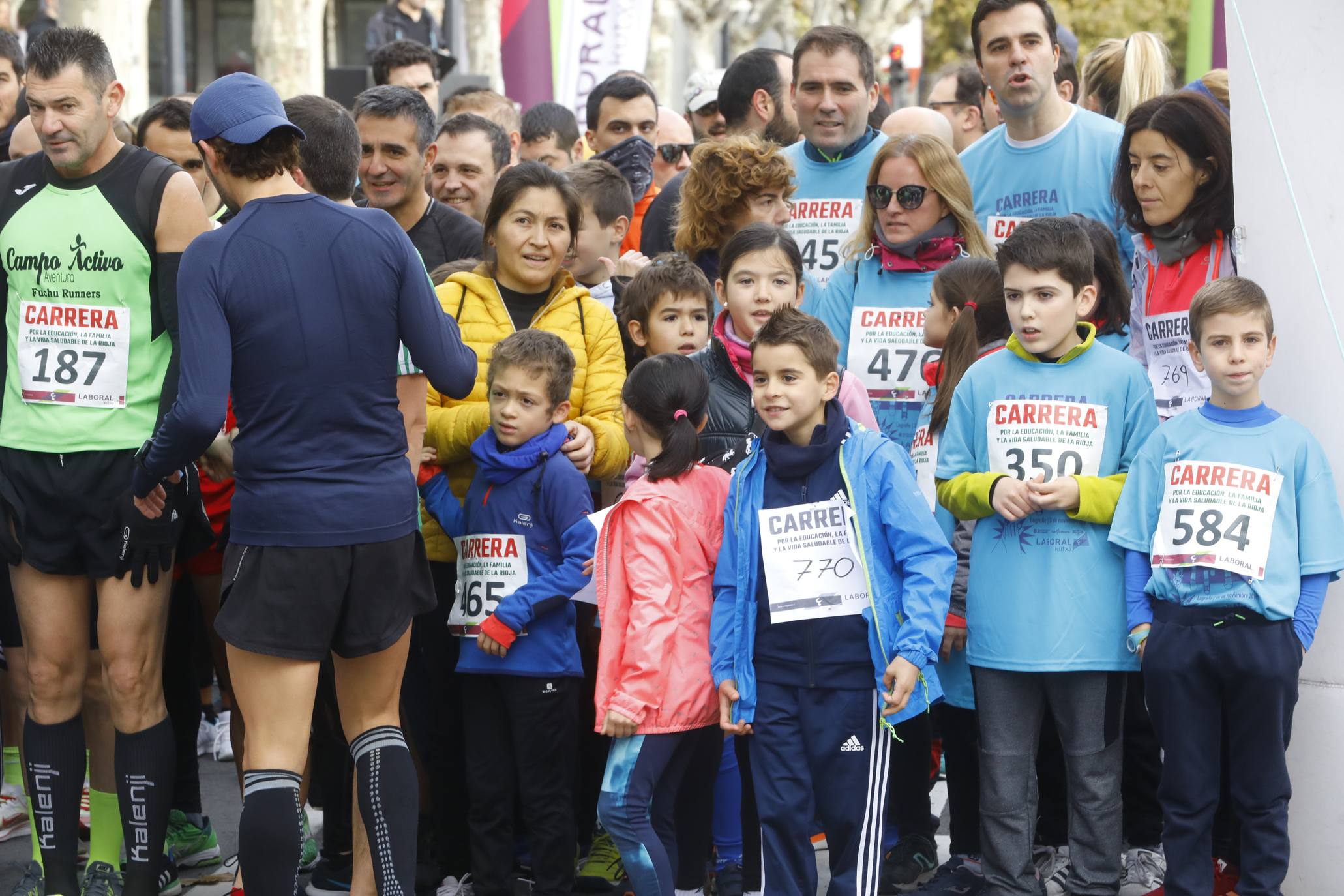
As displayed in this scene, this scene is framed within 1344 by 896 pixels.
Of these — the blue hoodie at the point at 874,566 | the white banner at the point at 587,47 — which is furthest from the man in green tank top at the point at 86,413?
the white banner at the point at 587,47

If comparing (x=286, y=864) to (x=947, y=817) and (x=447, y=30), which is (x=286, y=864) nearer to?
(x=947, y=817)

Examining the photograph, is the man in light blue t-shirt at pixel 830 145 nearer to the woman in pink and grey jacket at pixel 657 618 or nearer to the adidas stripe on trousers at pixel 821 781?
the woman in pink and grey jacket at pixel 657 618

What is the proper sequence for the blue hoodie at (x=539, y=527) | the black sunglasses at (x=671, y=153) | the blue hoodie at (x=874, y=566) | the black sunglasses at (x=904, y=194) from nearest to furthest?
the blue hoodie at (x=874, y=566) → the blue hoodie at (x=539, y=527) → the black sunglasses at (x=904, y=194) → the black sunglasses at (x=671, y=153)

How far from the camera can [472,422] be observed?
505 centimetres

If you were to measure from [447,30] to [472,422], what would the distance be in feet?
52.4

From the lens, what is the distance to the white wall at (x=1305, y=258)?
4.70 metres

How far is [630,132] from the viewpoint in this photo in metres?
7.89

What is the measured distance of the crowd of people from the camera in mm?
4191

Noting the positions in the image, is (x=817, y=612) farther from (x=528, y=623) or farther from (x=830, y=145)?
(x=830, y=145)

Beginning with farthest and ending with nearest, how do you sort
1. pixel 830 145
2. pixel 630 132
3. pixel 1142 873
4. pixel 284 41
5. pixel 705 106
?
pixel 284 41
pixel 705 106
pixel 630 132
pixel 830 145
pixel 1142 873

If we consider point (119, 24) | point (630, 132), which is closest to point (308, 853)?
point (630, 132)

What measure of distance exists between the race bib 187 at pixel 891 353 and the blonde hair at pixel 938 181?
0.30 m

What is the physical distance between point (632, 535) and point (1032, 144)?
2.42 metres

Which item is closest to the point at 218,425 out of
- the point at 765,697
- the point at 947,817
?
the point at 765,697
